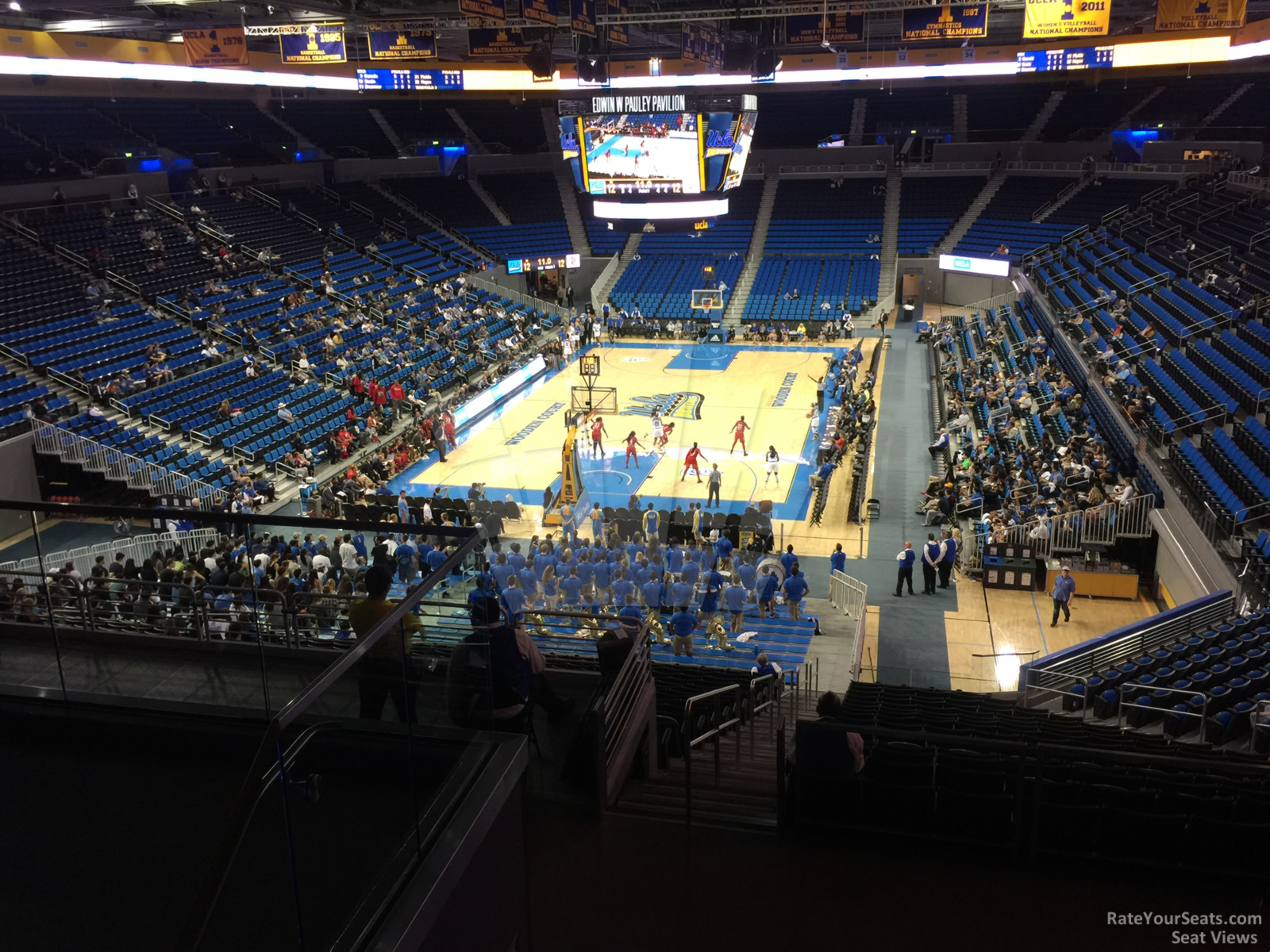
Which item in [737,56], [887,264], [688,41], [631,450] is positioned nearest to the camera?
[737,56]

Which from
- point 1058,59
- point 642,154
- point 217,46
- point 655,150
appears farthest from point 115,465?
point 1058,59

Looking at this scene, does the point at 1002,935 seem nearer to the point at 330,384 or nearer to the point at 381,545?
the point at 381,545

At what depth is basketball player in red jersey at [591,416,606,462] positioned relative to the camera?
25.4m

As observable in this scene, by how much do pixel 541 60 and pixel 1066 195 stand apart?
30910 mm

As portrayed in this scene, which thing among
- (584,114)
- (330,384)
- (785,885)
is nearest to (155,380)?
(330,384)

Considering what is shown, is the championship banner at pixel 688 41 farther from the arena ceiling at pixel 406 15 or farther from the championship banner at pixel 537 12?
the championship banner at pixel 537 12

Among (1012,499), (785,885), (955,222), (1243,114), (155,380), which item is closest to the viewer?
(785,885)

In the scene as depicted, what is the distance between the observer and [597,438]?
25.3 m

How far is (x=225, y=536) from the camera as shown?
20.2 feet

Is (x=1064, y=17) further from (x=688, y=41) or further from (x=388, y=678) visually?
(x=388, y=678)

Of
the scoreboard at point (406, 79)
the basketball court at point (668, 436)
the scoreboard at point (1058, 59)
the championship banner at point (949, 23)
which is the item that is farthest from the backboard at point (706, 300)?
the championship banner at point (949, 23)

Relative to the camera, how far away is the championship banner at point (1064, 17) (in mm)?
20203

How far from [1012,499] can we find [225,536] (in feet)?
58.3

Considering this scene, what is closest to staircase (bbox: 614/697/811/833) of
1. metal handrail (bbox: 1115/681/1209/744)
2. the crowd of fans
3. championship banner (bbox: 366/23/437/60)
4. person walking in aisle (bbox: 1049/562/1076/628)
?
metal handrail (bbox: 1115/681/1209/744)
